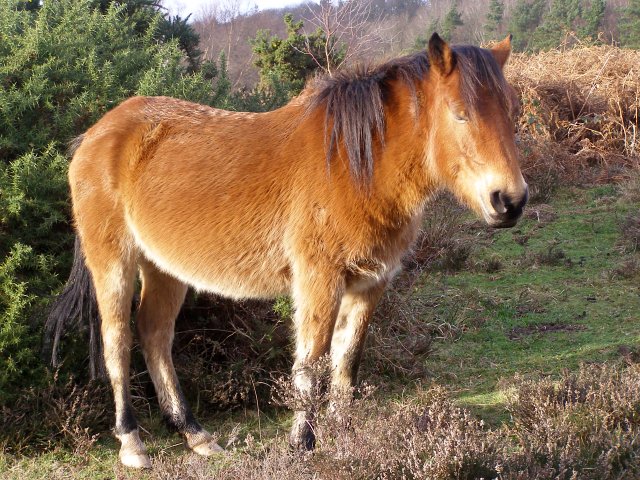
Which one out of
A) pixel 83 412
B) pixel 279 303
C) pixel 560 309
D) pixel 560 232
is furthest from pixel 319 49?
pixel 83 412

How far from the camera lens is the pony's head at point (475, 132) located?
10.0 ft

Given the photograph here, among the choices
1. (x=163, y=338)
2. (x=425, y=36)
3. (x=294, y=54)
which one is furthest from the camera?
(x=425, y=36)

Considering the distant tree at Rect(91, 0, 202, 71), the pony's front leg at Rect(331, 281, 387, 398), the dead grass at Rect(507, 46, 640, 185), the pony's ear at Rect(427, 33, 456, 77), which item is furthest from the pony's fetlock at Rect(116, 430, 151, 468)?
the dead grass at Rect(507, 46, 640, 185)

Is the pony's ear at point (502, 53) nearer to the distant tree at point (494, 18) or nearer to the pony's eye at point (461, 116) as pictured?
the pony's eye at point (461, 116)

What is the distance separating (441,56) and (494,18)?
34699 mm

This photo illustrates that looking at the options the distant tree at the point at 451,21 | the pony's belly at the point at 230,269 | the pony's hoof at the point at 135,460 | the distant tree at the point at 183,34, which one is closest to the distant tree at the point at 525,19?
the distant tree at the point at 451,21

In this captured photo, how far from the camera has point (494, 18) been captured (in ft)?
115

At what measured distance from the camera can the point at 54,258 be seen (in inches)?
190

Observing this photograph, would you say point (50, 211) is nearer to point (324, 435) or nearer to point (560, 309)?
point (324, 435)

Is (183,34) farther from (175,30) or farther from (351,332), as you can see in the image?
(351,332)

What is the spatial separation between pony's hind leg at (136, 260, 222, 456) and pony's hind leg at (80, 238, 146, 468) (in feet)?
0.71

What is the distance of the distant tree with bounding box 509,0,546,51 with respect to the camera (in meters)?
32.4

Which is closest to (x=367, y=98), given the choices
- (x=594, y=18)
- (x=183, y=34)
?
(x=183, y=34)

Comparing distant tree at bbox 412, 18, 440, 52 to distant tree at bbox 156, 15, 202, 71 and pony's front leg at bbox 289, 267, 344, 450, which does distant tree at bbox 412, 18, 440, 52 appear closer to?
distant tree at bbox 156, 15, 202, 71
